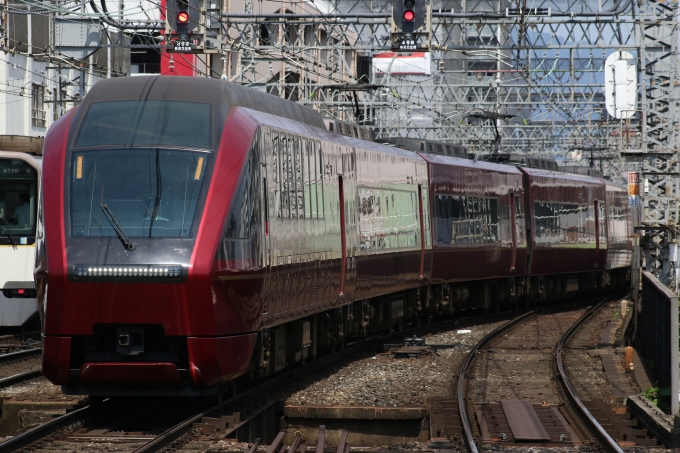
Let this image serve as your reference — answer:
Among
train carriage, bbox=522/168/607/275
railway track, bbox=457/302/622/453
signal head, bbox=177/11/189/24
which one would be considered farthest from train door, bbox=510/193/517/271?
signal head, bbox=177/11/189/24

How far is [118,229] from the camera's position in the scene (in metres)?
9.65

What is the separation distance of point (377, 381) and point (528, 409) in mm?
2316

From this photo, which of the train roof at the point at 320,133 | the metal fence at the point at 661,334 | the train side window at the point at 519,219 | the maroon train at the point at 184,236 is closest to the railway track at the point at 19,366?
the maroon train at the point at 184,236

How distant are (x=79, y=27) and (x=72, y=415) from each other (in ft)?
87.4

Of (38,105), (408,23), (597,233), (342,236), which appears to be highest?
(38,105)

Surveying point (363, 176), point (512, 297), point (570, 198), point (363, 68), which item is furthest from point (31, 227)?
A: point (363, 68)

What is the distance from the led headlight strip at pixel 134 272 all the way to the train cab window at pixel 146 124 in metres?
1.16

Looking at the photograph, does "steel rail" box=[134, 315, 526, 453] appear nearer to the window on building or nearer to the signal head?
the signal head

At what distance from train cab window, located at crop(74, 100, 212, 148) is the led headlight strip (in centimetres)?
116

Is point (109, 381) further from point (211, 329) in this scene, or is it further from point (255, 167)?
point (255, 167)

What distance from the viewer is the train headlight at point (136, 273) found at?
31.2 feet

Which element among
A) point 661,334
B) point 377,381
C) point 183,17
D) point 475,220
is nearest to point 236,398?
point 377,381

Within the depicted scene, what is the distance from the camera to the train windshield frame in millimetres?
17078

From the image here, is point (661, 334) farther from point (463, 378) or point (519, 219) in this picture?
point (519, 219)
